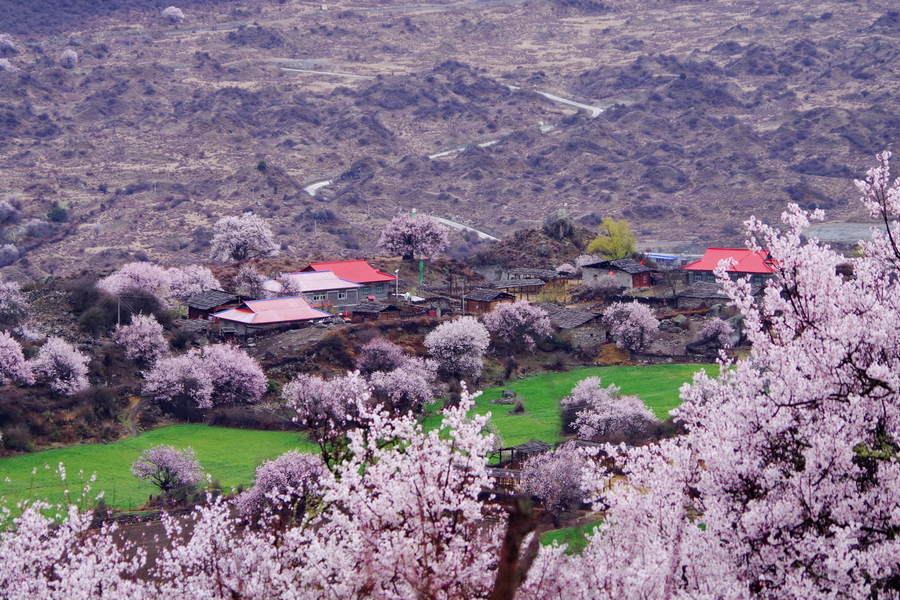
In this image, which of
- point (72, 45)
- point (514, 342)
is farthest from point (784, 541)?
point (72, 45)

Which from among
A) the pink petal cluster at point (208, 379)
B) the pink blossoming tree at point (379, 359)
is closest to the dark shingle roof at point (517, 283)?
the pink blossoming tree at point (379, 359)

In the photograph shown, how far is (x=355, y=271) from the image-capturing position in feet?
235

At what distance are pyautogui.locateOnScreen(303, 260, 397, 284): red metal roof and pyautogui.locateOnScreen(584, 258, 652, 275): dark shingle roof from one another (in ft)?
49.6

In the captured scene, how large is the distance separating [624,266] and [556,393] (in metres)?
27.5

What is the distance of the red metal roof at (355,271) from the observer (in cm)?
7062

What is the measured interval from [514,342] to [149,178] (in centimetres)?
9158

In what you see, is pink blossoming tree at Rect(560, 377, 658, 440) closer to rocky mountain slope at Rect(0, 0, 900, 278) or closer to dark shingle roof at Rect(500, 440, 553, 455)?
dark shingle roof at Rect(500, 440, 553, 455)

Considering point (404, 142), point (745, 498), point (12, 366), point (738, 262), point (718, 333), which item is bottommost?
point (404, 142)

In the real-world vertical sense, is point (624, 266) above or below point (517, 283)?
above

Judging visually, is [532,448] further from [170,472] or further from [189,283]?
[189,283]

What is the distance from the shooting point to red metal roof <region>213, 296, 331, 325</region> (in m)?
58.8

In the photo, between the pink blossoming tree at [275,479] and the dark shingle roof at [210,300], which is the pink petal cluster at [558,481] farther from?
the dark shingle roof at [210,300]

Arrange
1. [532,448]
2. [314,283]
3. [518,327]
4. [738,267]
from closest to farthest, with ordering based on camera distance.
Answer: [532,448] → [518,327] → [738,267] → [314,283]

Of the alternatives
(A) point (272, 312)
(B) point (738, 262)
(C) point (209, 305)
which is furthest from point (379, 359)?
(B) point (738, 262)
